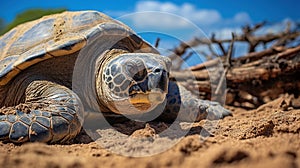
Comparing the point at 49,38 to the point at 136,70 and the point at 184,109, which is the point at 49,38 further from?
the point at 184,109

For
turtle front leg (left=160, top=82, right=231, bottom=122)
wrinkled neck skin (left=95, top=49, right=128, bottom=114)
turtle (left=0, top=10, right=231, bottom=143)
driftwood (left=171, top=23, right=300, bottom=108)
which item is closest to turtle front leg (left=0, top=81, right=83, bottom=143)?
turtle (left=0, top=10, right=231, bottom=143)

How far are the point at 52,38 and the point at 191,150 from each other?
2.14 metres

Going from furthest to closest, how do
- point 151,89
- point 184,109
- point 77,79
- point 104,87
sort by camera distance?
point 184,109
point 77,79
point 104,87
point 151,89

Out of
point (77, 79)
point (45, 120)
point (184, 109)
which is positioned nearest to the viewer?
point (45, 120)

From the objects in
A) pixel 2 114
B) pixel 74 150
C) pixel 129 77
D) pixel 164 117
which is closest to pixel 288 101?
pixel 164 117

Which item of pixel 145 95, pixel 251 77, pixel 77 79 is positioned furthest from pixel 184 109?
pixel 251 77

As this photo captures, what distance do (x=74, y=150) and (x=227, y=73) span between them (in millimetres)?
3702

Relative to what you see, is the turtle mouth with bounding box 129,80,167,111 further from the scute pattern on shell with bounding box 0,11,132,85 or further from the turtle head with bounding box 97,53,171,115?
the scute pattern on shell with bounding box 0,11,132,85

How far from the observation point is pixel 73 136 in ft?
7.44

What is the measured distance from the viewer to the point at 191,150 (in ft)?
4.80

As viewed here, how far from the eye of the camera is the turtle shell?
282 cm

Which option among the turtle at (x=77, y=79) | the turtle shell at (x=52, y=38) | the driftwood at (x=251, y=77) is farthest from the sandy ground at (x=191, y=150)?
the driftwood at (x=251, y=77)

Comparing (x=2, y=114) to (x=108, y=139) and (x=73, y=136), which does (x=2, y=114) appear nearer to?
(x=73, y=136)

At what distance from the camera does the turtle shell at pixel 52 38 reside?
2.82m
